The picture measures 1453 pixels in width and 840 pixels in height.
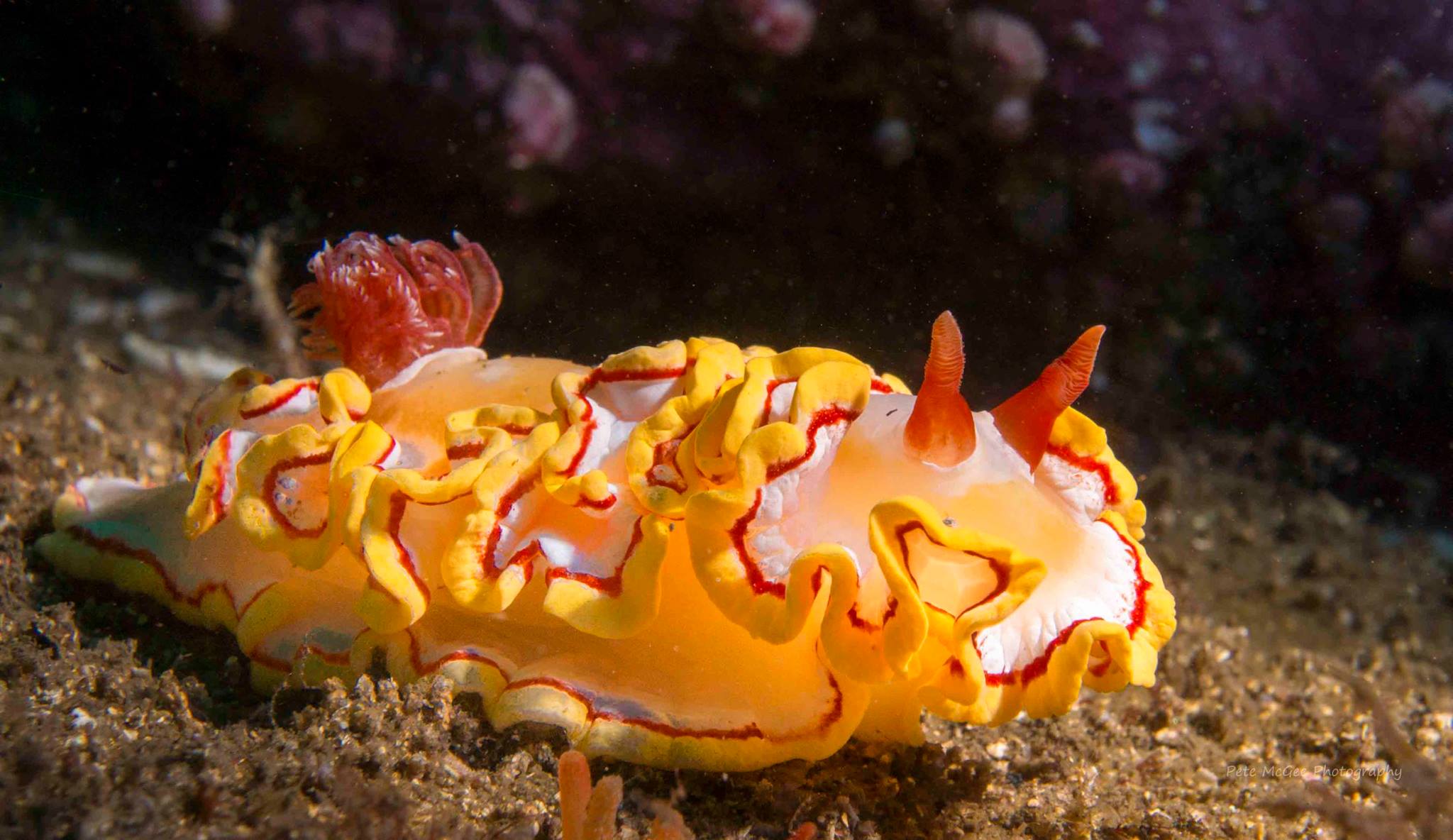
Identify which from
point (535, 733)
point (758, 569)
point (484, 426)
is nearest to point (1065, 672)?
point (758, 569)

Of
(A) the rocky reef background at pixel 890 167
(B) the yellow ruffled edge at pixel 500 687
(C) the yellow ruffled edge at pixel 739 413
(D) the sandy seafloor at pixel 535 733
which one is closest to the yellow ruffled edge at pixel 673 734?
(B) the yellow ruffled edge at pixel 500 687

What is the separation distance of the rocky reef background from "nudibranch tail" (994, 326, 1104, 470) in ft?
8.16

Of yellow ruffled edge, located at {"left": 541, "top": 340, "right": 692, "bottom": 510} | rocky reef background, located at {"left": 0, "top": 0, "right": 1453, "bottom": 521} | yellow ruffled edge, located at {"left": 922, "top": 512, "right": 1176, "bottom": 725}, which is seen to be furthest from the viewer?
rocky reef background, located at {"left": 0, "top": 0, "right": 1453, "bottom": 521}

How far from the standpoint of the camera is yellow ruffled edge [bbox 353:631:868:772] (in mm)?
2312

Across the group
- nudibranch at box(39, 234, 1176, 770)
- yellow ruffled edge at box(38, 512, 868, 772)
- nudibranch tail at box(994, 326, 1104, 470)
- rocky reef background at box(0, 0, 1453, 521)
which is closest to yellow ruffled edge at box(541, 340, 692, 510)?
nudibranch at box(39, 234, 1176, 770)

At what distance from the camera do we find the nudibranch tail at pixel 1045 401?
2148 mm

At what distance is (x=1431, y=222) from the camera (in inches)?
187

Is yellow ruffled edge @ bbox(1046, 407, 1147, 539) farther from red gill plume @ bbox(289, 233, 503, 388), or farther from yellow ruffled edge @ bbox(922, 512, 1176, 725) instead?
red gill plume @ bbox(289, 233, 503, 388)

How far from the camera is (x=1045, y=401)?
2.23 metres

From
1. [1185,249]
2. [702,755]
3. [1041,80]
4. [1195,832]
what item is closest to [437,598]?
[702,755]

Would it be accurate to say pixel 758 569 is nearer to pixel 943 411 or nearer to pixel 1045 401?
pixel 943 411

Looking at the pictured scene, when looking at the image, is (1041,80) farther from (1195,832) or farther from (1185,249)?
(1195,832)

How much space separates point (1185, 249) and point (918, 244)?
4.84ft

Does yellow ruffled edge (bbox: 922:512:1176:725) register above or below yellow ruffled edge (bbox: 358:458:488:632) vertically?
above
